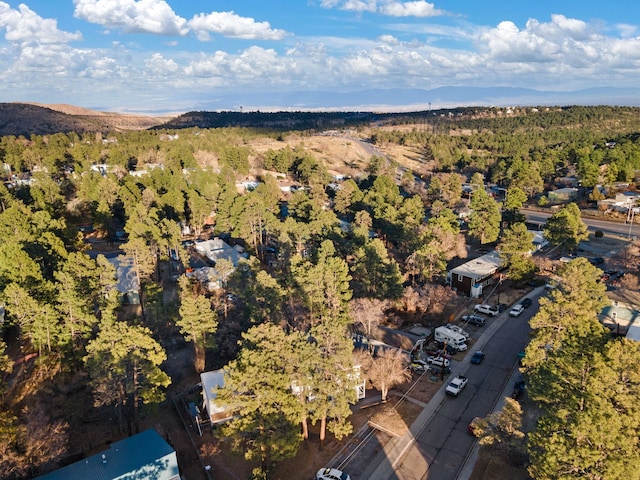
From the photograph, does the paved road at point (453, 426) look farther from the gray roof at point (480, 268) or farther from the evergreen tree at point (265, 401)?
the gray roof at point (480, 268)

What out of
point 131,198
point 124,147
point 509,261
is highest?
point 124,147

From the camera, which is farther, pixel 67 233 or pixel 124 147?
pixel 124 147

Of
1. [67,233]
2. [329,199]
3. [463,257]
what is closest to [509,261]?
[463,257]

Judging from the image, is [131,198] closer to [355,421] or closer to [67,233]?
[67,233]

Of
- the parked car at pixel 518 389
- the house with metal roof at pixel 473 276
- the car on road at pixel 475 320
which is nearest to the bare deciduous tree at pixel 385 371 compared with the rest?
the parked car at pixel 518 389

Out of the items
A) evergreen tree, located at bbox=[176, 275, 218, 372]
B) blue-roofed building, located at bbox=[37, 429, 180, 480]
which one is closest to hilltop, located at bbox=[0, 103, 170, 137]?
evergreen tree, located at bbox=[176, 275, 218, 372]

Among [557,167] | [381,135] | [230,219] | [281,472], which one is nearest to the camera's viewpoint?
[281,472]

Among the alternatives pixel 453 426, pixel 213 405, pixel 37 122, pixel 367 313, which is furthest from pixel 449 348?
pixel 37 122

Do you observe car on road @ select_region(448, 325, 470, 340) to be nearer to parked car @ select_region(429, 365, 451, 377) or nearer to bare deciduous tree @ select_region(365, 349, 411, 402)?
parked car @ select_region(429, 365, 451, 377)
